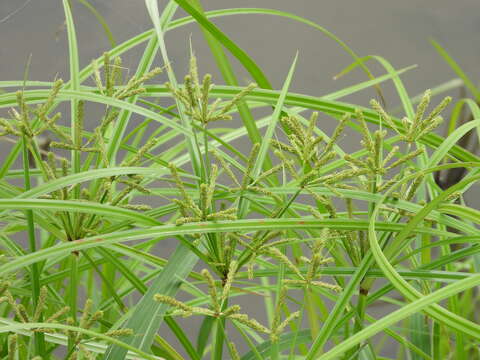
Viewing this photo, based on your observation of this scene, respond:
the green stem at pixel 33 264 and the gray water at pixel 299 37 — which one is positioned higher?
the gray water at pixel 299 37

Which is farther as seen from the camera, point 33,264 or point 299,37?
point 299,37

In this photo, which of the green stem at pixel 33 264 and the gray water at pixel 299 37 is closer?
the green stem at pixel 33 264

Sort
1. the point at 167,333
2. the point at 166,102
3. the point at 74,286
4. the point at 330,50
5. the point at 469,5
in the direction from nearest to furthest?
the point at 74,286 → the point at 167,333 → the point at 166,102 → the point at 330,50 → the point at 469,5

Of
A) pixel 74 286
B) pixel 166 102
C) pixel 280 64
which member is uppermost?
pixel 280 64

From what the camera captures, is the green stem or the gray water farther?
the gray water

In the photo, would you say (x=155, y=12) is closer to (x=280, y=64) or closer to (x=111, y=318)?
(x=111, y=318)

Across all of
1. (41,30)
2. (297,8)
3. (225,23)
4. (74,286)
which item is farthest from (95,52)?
(74,286)

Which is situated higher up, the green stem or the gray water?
the gray water

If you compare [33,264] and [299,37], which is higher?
[299,37]
